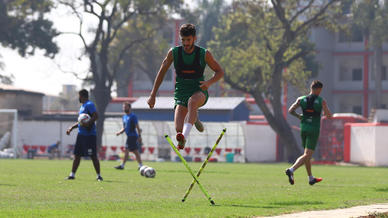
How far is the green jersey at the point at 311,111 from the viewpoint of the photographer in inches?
674

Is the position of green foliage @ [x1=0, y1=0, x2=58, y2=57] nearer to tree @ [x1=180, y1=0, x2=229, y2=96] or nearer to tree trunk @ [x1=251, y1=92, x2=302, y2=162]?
tree trunk @ [x1=251, y1=92, x2=302, y2=162]

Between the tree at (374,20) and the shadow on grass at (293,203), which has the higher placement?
the tree at (374,20)

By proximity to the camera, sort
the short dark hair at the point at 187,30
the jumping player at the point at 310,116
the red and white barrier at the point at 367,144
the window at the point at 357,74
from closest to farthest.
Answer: the short dark hair at the point at 187,30 → the jumping player at the point at 310,116 → the red and white barrier at the point at 367,144 → the window at the point at 357,74

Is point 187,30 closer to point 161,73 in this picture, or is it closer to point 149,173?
point 161,73

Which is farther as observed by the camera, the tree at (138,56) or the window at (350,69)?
the window at (350,69)

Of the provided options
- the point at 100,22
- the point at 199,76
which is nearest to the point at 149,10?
the point at 100,22

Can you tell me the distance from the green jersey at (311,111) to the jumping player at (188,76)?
5556mm

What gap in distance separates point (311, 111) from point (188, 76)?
19.5 feet

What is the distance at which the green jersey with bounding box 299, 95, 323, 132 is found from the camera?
56.1 ft

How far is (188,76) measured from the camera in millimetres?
11766

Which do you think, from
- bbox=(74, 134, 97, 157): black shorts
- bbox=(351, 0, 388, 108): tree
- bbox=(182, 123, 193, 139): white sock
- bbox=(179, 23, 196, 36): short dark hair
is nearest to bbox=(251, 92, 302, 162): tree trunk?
bbox=(351, 0, 388, 108): tree

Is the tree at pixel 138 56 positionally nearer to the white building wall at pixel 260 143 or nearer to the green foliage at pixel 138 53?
the green foliage at pixel 138 53

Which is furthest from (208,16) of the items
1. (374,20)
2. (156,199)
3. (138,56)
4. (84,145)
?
(156,199)

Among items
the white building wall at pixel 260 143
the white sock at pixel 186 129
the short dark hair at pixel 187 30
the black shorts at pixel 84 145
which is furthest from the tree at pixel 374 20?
the short dark hair at pixel 187 30
